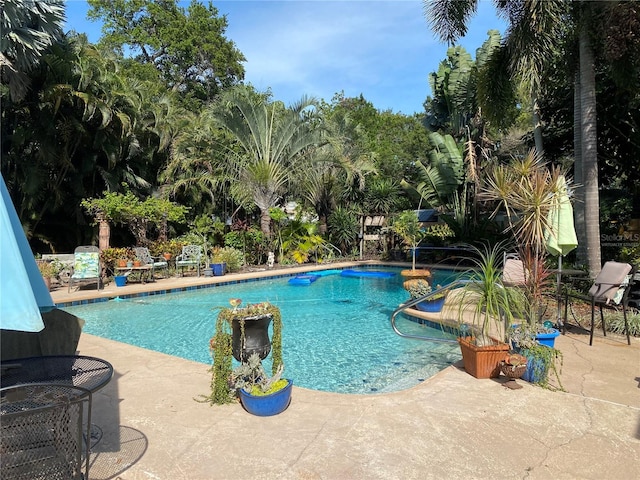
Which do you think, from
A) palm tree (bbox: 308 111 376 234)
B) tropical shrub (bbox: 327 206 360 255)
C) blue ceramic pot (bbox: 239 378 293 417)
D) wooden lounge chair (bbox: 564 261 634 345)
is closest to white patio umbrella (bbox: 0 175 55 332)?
blue ceramic pot (bbox: 239 378 293 417)

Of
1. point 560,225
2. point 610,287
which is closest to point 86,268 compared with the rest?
point 560,225

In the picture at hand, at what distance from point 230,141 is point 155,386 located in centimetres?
1280

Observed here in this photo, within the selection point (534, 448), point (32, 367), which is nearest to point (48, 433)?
point (32, 367)

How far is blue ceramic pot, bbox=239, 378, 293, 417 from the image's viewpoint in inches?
132

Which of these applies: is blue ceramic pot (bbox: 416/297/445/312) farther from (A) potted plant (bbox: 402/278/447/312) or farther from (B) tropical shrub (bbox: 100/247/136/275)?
(B) tropical shrub (bbox: 100/247/136/275)

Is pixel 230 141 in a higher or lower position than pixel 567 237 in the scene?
higher

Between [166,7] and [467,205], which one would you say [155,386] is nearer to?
[467,205]

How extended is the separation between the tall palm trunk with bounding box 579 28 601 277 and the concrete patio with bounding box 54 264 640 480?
4442mm

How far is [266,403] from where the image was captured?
3350mm

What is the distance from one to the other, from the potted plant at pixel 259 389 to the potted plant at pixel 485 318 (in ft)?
6.41

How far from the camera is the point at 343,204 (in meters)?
19.5

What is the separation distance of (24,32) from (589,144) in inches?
480

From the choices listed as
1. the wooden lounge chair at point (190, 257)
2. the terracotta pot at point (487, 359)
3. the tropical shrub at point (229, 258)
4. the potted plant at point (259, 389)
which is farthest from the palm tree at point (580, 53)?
the wooden lounge chair at point (190, 257)

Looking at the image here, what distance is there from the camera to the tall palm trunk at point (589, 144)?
7969mm
